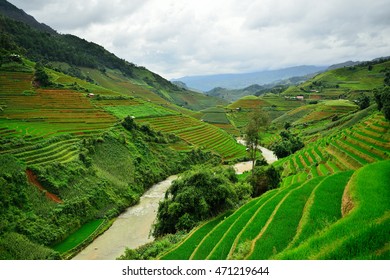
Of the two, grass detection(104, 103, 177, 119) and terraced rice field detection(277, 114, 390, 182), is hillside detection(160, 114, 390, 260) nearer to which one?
terraced rice field detection(277, 114, 390, 182)

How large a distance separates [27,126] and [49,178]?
719 inches

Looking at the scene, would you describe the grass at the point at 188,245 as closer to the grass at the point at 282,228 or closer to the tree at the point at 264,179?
the grass at the point at 282,228

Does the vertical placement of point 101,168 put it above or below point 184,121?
below

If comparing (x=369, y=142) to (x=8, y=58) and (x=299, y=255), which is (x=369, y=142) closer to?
(x=299, y=255)

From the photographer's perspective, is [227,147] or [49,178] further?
[227,147]

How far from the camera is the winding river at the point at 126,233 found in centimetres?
2567

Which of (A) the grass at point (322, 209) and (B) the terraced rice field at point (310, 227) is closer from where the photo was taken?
(B) the terraced rice field at point (310, 227)

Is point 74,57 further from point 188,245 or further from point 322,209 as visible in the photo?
point 322,209

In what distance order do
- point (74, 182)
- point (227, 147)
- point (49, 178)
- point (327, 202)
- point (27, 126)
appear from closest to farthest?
point (327, 202)
point (49, 178)
point (74, 182)
point (27, 126)
point (227, 147)

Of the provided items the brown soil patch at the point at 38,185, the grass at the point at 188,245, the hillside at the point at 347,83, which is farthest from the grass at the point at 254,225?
the hillside at the point at 347,83

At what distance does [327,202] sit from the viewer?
16.2 metres

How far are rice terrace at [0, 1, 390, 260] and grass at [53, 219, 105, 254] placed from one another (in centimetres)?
15

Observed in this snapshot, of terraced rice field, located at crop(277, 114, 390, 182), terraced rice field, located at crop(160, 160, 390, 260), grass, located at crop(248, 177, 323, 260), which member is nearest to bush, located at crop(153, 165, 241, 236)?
terraced rice field, located at crop(160, 160, 390, 260)

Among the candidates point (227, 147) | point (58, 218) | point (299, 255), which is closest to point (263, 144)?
point (227, 147)
